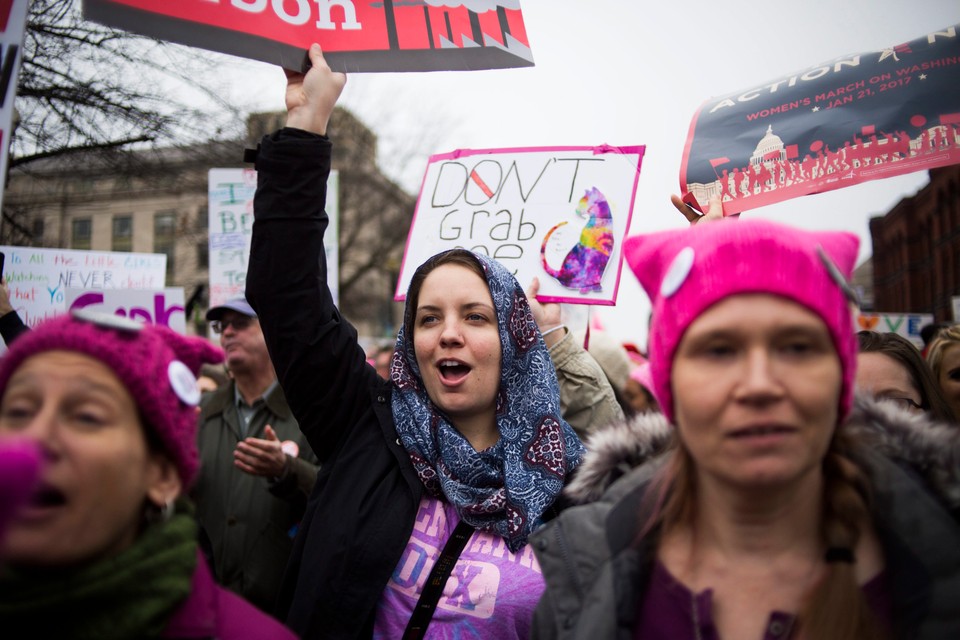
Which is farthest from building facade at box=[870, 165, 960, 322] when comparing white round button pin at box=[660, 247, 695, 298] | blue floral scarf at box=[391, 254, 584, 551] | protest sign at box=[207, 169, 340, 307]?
white round button pin at box=[660, 247, 695, 298]

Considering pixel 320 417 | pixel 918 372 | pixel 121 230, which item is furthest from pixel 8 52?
pixel 121 230

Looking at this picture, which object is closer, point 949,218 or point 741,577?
point 741,577

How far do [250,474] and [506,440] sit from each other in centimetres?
154

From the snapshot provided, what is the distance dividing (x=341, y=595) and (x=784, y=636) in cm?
112

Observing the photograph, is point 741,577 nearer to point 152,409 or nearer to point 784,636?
point 784,636

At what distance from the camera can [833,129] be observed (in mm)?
2881

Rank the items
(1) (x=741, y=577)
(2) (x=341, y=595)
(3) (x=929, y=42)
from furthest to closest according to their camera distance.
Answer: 1. (3) (x=929, y=42)
2. (2) (x=341, y=595)
3. (1) (x=741, y=577)

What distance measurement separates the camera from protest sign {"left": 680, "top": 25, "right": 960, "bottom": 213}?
2.74 meters

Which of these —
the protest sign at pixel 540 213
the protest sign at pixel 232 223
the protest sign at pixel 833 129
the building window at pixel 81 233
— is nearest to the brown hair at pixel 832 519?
the protest sign at pixel 833 129

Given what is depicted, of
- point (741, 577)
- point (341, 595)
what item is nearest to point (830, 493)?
Answer: point (741, 577)

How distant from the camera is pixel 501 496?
7.07 feet

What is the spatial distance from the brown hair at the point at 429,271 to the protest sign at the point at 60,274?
8.23 feet

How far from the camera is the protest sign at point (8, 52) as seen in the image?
6.91 feet

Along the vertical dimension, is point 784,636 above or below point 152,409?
below
